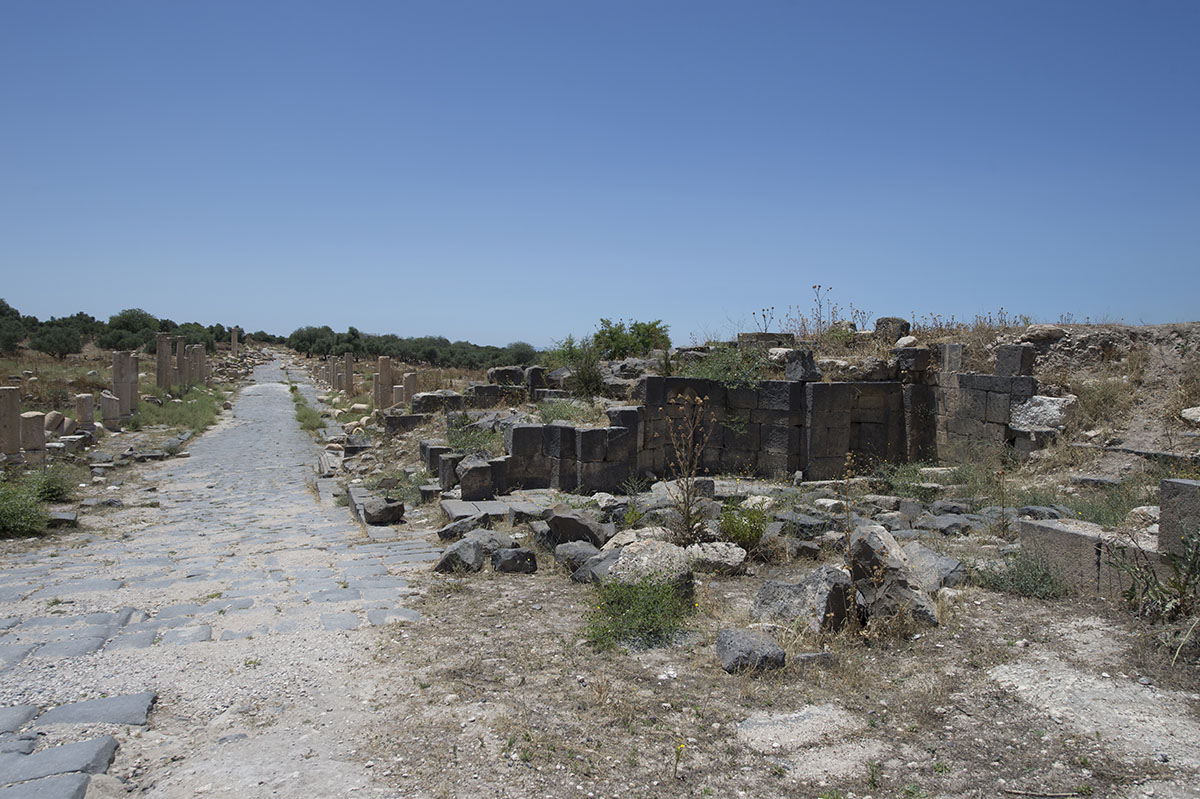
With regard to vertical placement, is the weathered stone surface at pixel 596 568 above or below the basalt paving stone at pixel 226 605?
above

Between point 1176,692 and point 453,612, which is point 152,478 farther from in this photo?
point 1176,692

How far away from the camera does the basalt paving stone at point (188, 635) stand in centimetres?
496

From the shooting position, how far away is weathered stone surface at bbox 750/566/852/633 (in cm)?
483

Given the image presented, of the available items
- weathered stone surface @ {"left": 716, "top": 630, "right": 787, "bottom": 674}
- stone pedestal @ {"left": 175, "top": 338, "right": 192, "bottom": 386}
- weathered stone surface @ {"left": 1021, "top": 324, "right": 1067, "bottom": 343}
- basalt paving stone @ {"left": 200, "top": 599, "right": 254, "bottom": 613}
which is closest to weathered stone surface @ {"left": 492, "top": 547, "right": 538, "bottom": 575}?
basalt paving stone @ {"left": 200, "top": 599, "right": 254, "bottom": 613}

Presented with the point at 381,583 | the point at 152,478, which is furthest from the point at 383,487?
the point at 152,478

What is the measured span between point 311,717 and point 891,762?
2.94m

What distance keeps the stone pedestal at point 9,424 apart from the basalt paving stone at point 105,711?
12305 millimetres

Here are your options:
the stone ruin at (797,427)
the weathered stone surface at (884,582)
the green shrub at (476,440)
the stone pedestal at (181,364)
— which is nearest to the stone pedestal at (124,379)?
the stone pedestal at (181,364)

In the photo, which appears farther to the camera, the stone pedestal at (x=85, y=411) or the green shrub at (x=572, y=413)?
the stone pedestal at (x=85, y=411)

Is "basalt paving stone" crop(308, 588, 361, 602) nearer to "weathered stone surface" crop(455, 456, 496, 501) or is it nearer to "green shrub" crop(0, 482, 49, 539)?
"weathered stone surface" crop(455, 456, 496, 501)

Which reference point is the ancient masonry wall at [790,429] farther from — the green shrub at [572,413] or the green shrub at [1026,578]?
the green shrub at [1026,578]

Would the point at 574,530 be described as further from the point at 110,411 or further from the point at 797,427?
the point at 110,411

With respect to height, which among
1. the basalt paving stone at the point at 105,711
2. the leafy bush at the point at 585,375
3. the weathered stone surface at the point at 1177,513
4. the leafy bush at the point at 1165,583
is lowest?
the basalt paving stone at the point at 105,711

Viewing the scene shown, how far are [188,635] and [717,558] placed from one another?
4223 millimetres
